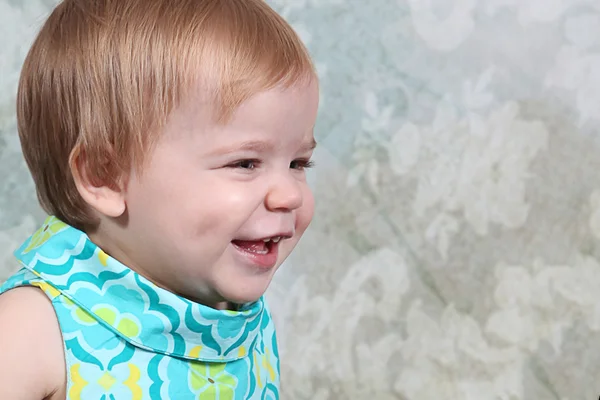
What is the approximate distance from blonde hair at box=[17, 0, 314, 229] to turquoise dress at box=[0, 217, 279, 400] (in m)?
0.09

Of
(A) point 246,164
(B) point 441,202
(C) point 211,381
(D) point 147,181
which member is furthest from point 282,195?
(B) point 441,202

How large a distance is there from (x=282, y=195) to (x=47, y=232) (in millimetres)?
291

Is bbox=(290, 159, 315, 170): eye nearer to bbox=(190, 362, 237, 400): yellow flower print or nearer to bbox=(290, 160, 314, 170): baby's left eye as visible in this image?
bbox=(290, 160, 314, 170): baby's left eye

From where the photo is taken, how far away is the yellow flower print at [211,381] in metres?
1.02

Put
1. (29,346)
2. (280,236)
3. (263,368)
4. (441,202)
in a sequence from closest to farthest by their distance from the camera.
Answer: (29,346) → (280,236) → (263,368) → (441,202)

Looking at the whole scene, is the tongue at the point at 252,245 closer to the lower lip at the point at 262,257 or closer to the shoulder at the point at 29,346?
the lower lip at the point at 262,257

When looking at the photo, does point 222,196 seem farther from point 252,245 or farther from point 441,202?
point 441,202

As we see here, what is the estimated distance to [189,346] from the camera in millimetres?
1008

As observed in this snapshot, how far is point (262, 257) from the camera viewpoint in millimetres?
993

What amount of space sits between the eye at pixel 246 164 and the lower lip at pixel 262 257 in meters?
0.09

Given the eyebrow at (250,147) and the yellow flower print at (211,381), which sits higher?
the eyebrow at (250,147)

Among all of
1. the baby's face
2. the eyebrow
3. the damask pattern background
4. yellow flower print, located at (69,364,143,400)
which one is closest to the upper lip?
the baby's face

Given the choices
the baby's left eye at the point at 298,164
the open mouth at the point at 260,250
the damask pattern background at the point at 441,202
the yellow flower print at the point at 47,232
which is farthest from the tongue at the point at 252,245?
the damask pattern background at the point at 441,202

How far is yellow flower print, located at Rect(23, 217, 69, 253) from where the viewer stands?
980 mm
